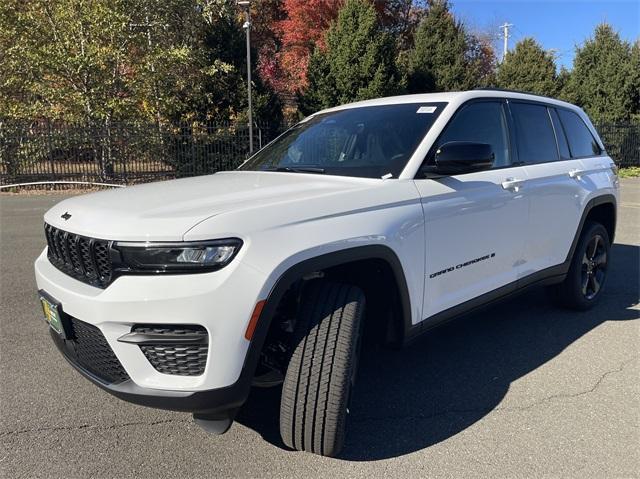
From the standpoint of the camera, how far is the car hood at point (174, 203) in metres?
2.19

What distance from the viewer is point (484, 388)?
3363mm

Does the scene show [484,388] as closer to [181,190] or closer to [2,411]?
[181,190]

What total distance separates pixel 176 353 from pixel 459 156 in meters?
1.84

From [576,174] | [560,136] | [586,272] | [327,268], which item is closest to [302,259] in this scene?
[327,268]

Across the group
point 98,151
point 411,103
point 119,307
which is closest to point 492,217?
point 411,103

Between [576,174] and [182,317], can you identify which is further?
[576,174]

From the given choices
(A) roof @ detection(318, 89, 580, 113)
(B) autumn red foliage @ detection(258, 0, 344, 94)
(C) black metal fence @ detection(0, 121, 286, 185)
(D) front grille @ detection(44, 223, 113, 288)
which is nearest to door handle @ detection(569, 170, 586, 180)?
(A) roof @ detection(318, 89, 580, 113)

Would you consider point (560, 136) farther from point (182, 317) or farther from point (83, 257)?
point (83, 257)

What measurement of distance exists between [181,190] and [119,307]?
0.90m

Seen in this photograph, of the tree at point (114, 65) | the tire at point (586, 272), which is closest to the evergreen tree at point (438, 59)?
the tree at point (114, 65)

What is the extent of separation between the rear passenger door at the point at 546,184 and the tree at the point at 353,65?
14.2m

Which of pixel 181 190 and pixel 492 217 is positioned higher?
pixel 181 190

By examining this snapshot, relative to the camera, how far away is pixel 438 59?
2153 cm

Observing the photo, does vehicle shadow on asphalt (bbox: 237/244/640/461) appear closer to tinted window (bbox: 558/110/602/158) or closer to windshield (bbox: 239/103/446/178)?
windshield (bbox: 239/103/446/178)
